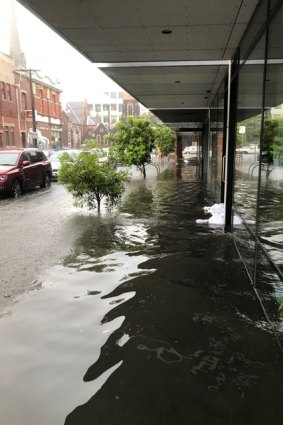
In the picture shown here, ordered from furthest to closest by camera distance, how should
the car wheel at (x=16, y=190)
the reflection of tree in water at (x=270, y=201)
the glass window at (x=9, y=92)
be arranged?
the glass window at (x=9, y=92) → the car wheel at (x=16, y=190) → the reflection of tree in water at (x=270, y=201)

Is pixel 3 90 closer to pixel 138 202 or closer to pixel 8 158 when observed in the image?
pixel 8 158

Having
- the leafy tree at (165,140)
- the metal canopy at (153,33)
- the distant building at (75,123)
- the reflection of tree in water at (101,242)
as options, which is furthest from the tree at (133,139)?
the distant building at (75,123)

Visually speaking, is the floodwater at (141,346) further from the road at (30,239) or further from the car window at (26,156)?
the car window at (26,156)

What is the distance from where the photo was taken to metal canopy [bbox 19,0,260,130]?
5344 millimetres

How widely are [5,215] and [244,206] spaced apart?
672 cm

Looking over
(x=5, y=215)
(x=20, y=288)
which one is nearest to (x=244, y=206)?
(x=20, y=288)

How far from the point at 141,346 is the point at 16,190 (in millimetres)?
12466

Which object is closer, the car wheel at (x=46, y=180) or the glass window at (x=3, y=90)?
the car wheel at (x=46, y=180)

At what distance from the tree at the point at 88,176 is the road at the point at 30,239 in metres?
0.84

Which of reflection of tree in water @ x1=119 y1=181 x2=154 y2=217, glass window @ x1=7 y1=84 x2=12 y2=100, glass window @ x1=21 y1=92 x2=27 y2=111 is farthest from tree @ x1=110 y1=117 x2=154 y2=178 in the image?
glass window @ x1=21 y1=92 x2=27 y2=111

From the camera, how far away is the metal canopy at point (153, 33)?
534 centimetres

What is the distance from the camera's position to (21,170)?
51.7 feet

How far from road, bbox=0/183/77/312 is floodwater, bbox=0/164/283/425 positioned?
32cm

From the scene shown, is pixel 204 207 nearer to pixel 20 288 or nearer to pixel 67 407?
pixel 20 288
